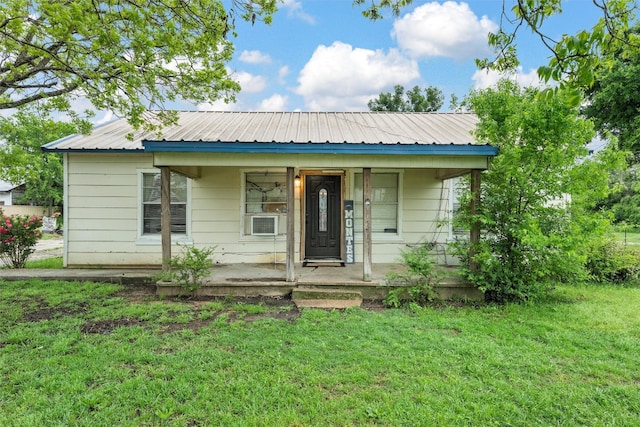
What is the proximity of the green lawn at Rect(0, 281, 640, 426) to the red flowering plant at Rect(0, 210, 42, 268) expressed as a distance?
9.35ft

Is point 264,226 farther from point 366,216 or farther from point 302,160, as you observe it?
A: point 366,216

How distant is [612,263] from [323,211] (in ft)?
18.7

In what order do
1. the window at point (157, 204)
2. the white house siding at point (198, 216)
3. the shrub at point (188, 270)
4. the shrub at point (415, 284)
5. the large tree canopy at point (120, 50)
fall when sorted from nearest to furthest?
1. the large tree canopy at point (120, 50)
2. the shrub at point (415, 284)
3. the shrub at point (188, 270)
4. the white house siding at point (198, 216)
5. the window at point (157, 204)

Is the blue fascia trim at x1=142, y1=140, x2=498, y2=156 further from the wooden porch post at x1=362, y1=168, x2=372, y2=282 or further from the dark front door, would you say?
the dark front door

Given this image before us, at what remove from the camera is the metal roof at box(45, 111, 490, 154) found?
527 centimetres

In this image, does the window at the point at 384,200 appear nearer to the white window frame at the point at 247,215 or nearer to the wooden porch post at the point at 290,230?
the white window frame at the point at 247,215

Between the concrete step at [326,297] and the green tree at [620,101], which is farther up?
the green tree at [620,101]

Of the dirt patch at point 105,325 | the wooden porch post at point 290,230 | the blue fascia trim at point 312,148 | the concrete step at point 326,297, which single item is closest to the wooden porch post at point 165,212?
the blue fascia trim at point 312,148

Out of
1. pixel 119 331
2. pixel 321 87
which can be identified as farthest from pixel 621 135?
pixel 119 331

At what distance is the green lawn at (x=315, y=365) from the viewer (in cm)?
235

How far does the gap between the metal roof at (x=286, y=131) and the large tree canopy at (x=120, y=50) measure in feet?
2.45

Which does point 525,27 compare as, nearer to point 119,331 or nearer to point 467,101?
point 467,101

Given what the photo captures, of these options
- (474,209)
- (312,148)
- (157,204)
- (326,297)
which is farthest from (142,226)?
(474,209)

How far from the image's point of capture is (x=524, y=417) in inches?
91.3
